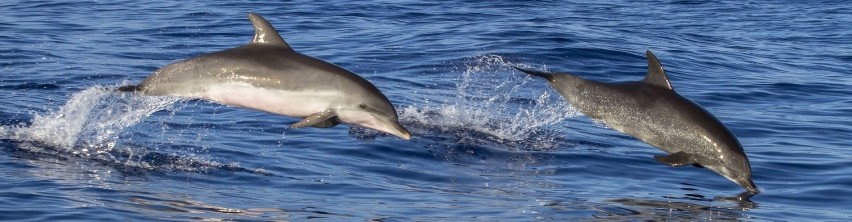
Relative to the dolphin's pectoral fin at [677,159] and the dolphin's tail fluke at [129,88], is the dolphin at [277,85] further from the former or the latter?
the dolphin's pectoral fin at [677,159]

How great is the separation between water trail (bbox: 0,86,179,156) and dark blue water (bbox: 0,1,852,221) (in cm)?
3

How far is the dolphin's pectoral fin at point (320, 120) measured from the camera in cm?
991

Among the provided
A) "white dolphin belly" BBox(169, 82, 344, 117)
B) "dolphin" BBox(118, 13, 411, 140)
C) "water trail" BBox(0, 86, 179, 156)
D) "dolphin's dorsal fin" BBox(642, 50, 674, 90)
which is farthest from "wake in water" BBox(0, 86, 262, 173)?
"dolphin's dorsal fin" BBox(642, 50, 674, 90)

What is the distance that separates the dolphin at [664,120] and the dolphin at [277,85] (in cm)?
158

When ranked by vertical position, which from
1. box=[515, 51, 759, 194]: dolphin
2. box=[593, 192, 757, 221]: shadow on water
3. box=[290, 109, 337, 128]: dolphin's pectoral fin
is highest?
box=[290, 109, 337, 128]: dolphin's pectoral fin

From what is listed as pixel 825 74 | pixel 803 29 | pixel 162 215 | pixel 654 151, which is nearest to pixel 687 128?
pixel 654 151

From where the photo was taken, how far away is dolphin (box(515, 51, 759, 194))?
11.3 metres

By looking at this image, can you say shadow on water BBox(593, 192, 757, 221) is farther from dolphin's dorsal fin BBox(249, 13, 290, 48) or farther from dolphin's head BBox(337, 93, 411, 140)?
dolphin's dorsal fin BBox(249, 13, 290, 48)

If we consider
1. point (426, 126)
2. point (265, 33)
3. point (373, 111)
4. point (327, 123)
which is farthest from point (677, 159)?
point (426, 126)

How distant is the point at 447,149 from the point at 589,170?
55.4 inches

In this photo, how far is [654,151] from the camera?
1388 centimetres

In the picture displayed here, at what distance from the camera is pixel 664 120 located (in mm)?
11297

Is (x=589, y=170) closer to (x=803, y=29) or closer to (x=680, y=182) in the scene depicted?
(x=680, y=182)

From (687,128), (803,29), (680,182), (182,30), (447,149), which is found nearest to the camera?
(687,128)
